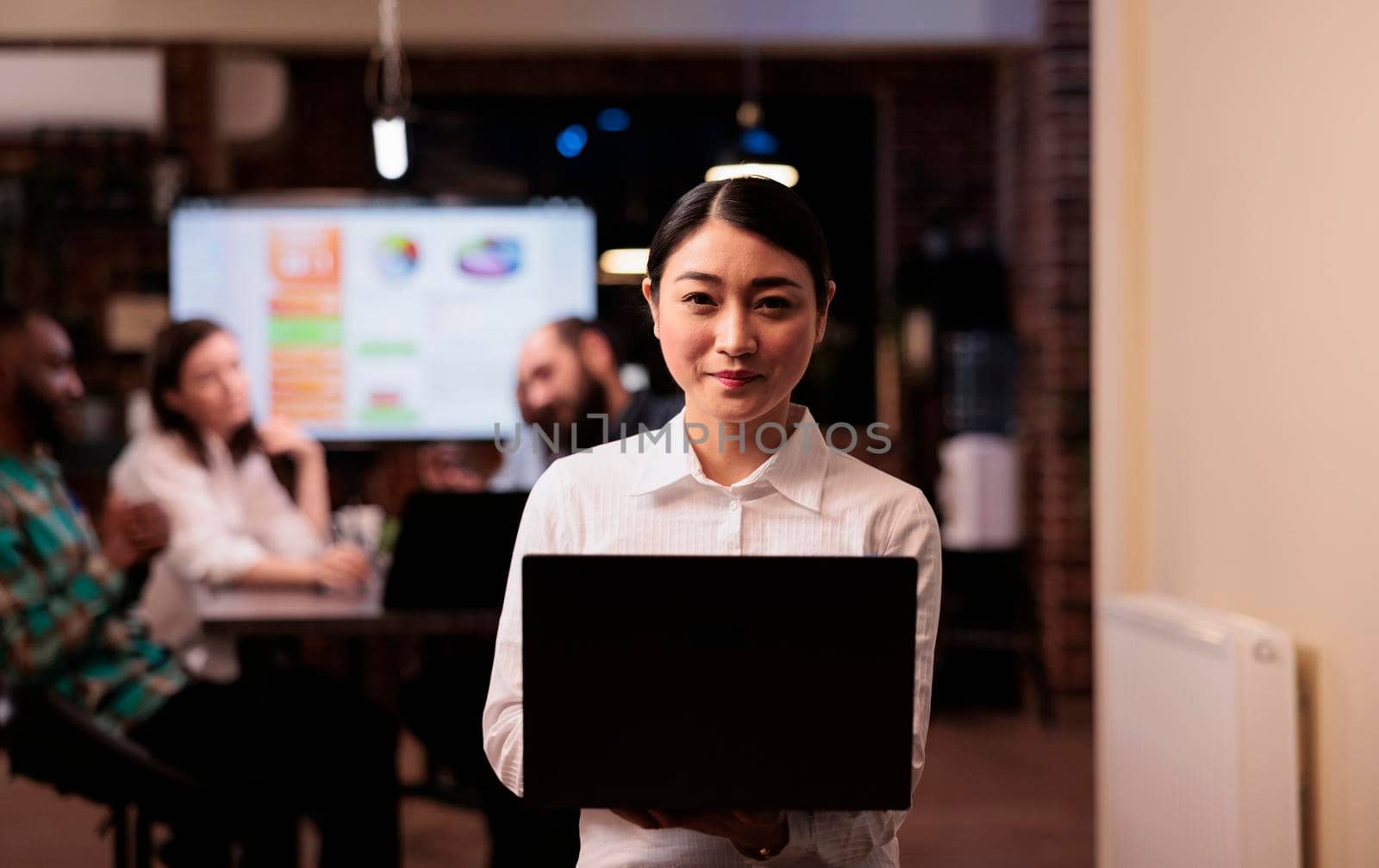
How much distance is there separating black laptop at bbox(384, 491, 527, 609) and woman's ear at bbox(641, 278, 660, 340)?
1.21 metres

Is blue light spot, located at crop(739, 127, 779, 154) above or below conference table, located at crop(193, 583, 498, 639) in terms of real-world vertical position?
above

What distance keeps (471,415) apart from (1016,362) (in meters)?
2.26

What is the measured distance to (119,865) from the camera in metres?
2.62

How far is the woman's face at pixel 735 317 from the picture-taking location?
4.32ft

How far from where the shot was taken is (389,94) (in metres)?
3.80

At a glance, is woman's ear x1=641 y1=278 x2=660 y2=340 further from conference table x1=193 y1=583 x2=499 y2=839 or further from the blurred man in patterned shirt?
the blurred man in patterned shirt

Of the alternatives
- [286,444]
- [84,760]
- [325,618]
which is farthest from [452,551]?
[286,444]

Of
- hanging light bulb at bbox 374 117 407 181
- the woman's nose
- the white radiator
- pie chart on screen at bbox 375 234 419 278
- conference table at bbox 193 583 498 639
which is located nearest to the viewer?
the woman's nose

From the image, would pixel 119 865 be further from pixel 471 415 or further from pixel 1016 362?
pixel 1016 362

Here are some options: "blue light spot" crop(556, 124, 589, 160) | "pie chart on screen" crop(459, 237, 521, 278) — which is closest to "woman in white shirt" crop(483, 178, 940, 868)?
"pie chart on screen" crop(459, 237, 521, 278)

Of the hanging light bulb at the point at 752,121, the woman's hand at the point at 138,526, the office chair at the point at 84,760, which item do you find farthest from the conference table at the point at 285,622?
the hanging light bulb at the point at 752,121

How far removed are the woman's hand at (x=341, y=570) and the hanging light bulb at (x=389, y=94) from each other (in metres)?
1.02

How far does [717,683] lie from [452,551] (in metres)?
1.46

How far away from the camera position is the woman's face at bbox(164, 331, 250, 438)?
9.84 ft
